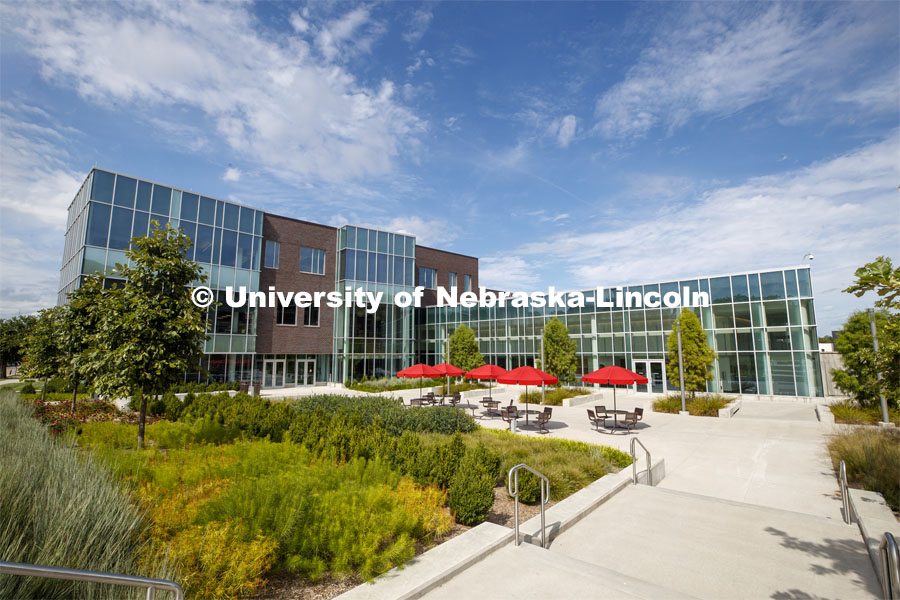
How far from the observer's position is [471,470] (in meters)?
6.79

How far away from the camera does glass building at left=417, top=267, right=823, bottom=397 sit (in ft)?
82.7

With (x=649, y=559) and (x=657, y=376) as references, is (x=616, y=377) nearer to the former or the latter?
(x=649, y=559)

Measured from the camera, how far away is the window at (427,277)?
4403 centimetres

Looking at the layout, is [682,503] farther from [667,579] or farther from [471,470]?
[471,470]

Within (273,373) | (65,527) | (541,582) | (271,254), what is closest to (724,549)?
(541,582)

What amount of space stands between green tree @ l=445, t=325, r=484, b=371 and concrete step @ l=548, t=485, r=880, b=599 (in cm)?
2668

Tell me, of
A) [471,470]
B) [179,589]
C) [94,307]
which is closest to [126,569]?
[179,589]

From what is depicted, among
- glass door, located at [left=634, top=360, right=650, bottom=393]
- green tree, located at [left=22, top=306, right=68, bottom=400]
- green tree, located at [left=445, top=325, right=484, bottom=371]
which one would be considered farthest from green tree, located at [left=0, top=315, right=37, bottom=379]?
glass door, located at [left=634, top=360, right=650, bottom=393]

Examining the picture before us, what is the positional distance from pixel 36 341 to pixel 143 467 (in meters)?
16.1

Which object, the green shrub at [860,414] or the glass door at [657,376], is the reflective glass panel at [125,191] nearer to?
the glass door at [657,376]

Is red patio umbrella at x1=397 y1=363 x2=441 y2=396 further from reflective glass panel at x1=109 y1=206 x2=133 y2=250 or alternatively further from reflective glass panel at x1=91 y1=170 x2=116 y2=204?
reflective glass panel at x1=91 y1=170 x2=116 y2=204

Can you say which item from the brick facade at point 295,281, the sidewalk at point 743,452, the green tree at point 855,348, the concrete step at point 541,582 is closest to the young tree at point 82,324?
the concrete step at point 541,582

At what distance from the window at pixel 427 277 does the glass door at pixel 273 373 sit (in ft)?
53.7

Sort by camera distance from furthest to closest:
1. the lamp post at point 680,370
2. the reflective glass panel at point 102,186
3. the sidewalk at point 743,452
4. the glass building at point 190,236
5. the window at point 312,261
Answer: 1. the window at point 312,261
2. the glass building at point 190,236
3. the reflective glass panel at point 102,186
4. the lamp post at point 680,370
5. the sidewalk at point 743,452
